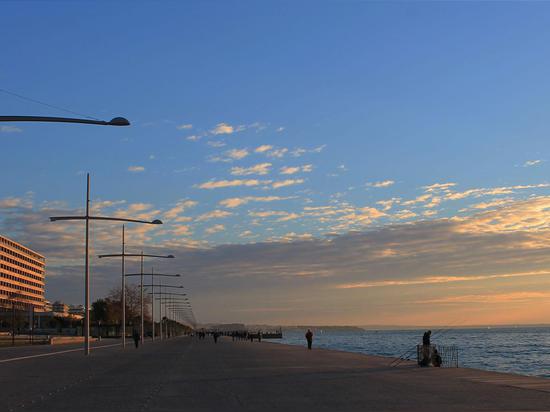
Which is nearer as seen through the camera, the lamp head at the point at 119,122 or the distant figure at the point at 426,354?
the lamp head at the point at 119,122

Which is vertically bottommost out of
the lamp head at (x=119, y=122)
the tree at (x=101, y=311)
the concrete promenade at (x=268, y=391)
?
the concrete promenade at (x=268, y=391)

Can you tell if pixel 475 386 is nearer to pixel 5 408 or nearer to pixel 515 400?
pixel 515 400

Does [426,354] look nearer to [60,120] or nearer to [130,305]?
[60,120]

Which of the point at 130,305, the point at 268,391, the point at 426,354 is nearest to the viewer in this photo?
the point at 268,391

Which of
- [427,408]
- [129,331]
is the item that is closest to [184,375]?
[427,408]

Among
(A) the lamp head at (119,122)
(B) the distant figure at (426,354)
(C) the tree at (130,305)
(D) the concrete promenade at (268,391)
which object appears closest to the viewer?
(D) the concrete promenade at (268,391)

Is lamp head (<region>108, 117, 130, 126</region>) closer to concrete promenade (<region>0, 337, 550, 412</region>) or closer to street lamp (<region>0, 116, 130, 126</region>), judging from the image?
street lamp (<region>0, 116, 130, 126</region>)

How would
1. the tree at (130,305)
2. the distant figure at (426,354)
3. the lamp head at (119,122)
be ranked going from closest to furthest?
1. the lamp head at (119,122)
2. the distant figure at (426,354)
3. the tree at (130,305)

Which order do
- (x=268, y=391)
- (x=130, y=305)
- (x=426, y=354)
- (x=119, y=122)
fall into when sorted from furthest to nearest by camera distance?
1. (x=130, y=305)
2. (x=426, y=354)
3. (x=119, y=122)
4. (x=268, y=391)

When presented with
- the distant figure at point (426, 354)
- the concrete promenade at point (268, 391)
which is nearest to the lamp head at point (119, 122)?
the concrete promenade at point (268, 391)

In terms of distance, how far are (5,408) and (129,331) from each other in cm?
16583

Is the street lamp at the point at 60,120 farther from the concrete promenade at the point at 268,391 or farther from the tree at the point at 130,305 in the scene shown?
the tree at the point at 130,305

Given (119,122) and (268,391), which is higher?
(119,122)

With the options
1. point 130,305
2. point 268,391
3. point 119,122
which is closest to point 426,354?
point 268,391
